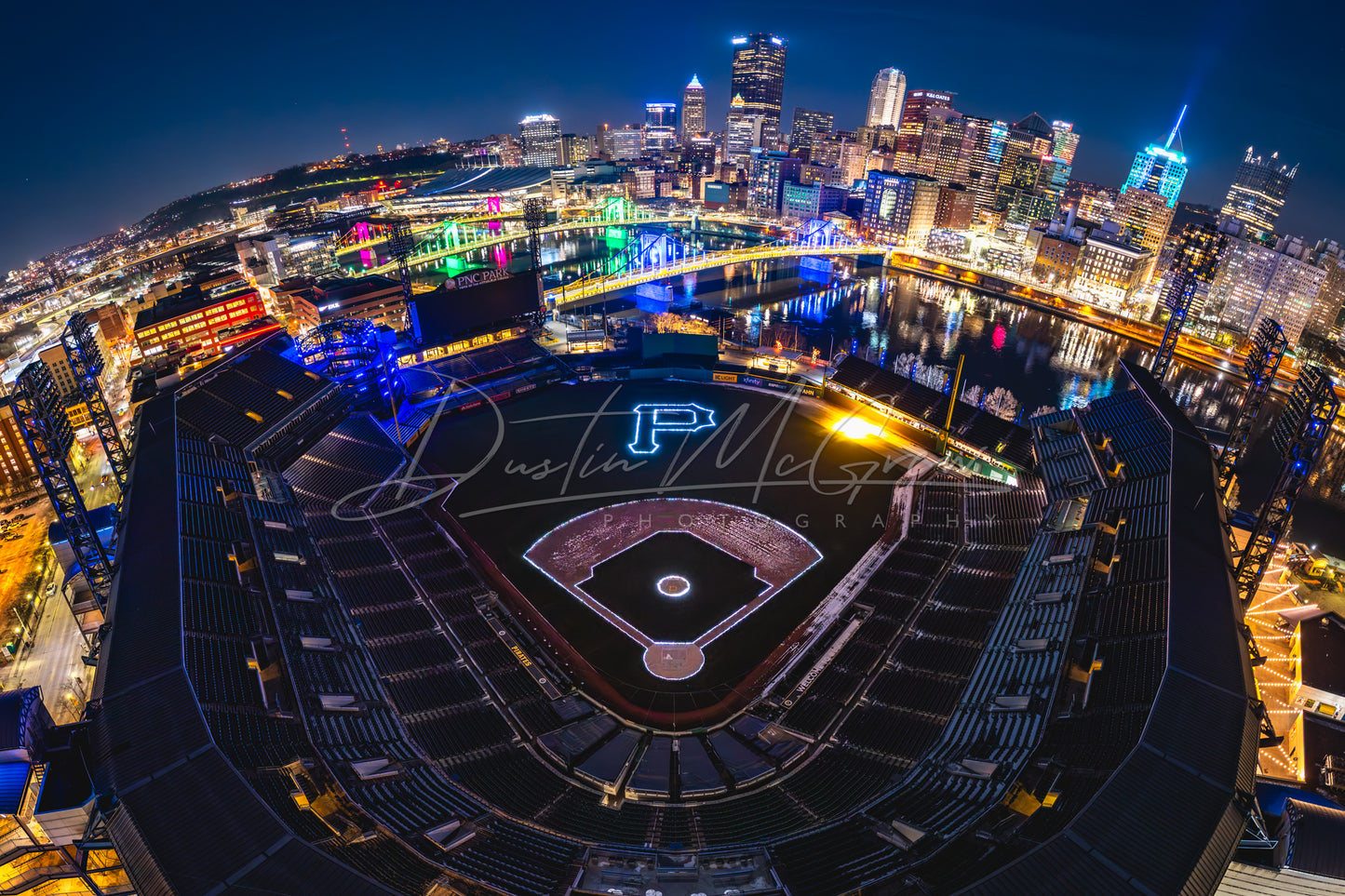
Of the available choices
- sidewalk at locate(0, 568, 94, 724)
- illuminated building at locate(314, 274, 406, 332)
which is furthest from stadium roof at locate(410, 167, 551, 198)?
sidewalk at locate(0, 568, 94, 724)

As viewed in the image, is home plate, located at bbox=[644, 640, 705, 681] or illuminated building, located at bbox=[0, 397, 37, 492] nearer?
home plate, located at bbox=[644, 640, 705, 681]

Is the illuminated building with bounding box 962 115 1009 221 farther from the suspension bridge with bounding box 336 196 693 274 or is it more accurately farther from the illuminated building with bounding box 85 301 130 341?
the illuminated building with bounding box 85 301 130 341

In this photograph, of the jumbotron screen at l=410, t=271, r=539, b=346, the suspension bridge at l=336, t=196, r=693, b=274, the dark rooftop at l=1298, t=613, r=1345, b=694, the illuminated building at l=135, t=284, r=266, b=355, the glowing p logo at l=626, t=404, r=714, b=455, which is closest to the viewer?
the dark rooftop at l=1298, t=613, r=1345, b=694

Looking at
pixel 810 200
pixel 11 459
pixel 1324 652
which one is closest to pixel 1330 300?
pixel 1324 652

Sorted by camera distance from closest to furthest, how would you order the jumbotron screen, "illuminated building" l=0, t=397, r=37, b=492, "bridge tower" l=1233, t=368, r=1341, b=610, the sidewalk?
"bridge tower" l=1233, t=368, r=1341, b=610, the sidewalk, "illuminated building" l=0, t=397, r=37, b=492, the jumbotron screen

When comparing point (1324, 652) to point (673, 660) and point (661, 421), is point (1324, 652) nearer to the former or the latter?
point (673, 660)

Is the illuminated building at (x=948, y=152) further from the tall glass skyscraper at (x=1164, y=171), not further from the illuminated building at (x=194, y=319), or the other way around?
the illuminated building at (x=194, y=319)
